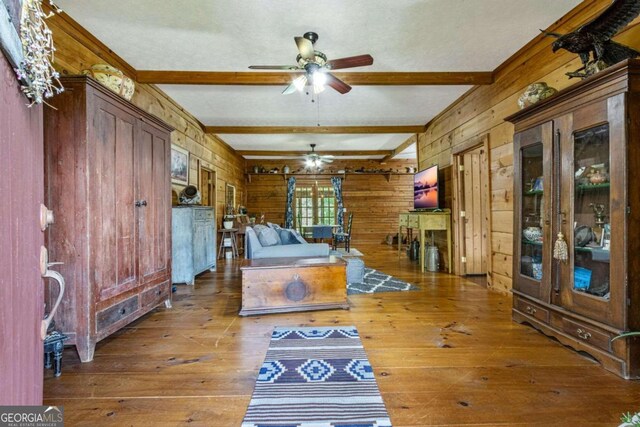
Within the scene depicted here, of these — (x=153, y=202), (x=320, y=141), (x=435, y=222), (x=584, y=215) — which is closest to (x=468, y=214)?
(x=435, y=222)

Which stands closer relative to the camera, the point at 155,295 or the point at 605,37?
the point at 605,37

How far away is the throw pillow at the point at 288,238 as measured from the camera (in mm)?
3904

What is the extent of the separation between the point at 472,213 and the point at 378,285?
76.8 inches

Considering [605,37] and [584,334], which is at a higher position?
[605,37]

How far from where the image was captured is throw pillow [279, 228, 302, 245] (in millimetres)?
3904

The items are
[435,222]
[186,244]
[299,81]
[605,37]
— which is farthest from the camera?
[435,222]

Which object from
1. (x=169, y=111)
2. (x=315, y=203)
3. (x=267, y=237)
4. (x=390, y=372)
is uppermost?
(x=169, y=111)

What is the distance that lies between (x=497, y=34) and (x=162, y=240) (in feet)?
12.0

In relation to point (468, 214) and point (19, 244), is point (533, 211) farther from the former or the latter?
point (19, 244)

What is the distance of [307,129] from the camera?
19.3 ft

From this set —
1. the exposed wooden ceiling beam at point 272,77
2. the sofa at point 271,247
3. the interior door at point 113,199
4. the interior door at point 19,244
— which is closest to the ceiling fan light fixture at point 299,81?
the exposed wooden ceiling beam at point 272,77

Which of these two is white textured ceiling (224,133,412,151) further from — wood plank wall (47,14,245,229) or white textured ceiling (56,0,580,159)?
white textured ceiling (56,0,580,159)

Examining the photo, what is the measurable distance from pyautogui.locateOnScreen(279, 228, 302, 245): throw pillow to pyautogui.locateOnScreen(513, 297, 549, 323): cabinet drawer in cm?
240

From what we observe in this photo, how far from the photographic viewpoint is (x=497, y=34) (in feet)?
9.30
